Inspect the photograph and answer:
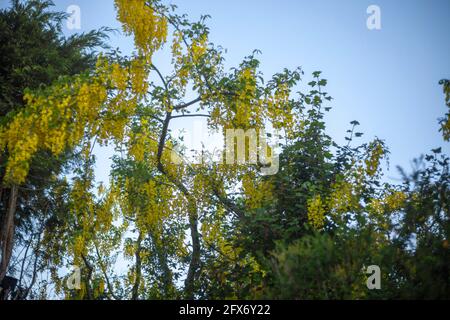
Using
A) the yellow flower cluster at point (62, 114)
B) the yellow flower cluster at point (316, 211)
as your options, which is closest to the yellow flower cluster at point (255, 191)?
the yellow flower cluster at point (316, 211)

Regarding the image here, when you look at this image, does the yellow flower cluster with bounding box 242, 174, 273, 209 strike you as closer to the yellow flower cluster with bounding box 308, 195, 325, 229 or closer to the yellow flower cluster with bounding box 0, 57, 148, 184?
the yellow flower cluster with bounding box 308, 195, 325, 229

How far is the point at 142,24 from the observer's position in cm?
682

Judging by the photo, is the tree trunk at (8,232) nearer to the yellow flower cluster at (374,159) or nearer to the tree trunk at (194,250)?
the tree trunk at (194,250)

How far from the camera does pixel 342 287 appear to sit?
423 centimetres

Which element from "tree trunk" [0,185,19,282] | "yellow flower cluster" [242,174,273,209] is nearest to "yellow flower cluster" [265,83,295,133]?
"yellow flower cluster" [242,174,273,209]

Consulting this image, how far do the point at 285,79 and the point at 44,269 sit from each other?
7.77 metres

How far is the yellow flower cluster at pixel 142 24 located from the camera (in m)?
6.79

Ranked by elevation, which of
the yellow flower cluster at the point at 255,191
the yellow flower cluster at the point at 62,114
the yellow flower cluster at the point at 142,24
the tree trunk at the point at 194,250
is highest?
the yellow flower cluster at the point at 142,24

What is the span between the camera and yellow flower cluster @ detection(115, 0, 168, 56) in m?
6.79

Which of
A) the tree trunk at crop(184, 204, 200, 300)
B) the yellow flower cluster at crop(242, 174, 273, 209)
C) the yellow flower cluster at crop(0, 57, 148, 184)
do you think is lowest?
the tree trunk at crop(184, 204, 200, 300)

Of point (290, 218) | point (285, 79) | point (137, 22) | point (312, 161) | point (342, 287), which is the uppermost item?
point (137, 22)

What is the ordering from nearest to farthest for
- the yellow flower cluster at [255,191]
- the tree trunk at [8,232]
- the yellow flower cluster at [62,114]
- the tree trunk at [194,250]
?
the yellow flower cluster at [62,114] < the yellow flower cluster at [255,191] < the tree trunk at [194,250] < the tree trunk at [8,232]
